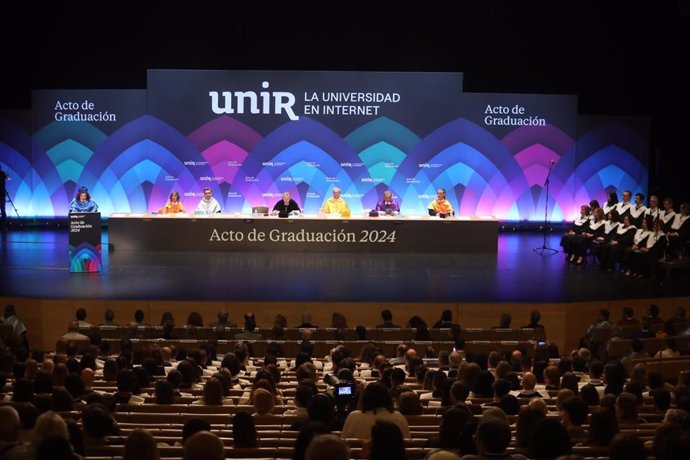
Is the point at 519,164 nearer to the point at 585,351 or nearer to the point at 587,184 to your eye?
the point at 587,184

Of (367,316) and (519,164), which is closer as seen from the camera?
(367,316)

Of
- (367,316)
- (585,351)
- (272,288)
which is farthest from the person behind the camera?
(272,288)

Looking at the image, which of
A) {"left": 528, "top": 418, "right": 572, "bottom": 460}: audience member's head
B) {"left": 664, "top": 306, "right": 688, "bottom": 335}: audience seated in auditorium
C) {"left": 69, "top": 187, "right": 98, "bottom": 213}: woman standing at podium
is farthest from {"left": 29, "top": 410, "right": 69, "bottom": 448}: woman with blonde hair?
{"left": 69, "top": 187, "right": 98, "bottom": 213}: woman standing at podium

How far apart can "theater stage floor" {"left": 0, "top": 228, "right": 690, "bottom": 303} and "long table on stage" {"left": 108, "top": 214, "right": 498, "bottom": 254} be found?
0.32 meters

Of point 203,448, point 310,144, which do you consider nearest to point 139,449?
point 203,448

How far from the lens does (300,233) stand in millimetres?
16375

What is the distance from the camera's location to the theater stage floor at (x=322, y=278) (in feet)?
41.2

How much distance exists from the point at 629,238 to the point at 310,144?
22.3ft

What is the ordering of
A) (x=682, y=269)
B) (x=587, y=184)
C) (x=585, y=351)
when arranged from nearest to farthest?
1. (x=585, y=351)
2. (x=682, y=269)
3. (x=587, y=184)

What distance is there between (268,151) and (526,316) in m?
8.02

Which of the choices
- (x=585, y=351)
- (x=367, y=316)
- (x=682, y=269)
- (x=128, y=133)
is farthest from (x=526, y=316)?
(x=128, y=133)

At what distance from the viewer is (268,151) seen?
1867 cm

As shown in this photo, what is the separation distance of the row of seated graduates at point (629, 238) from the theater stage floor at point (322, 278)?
306mm

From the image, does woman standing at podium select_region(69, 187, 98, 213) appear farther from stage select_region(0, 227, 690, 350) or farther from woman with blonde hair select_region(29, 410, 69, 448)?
woman with blonde hair select_region(29, 410, 69, 448)
